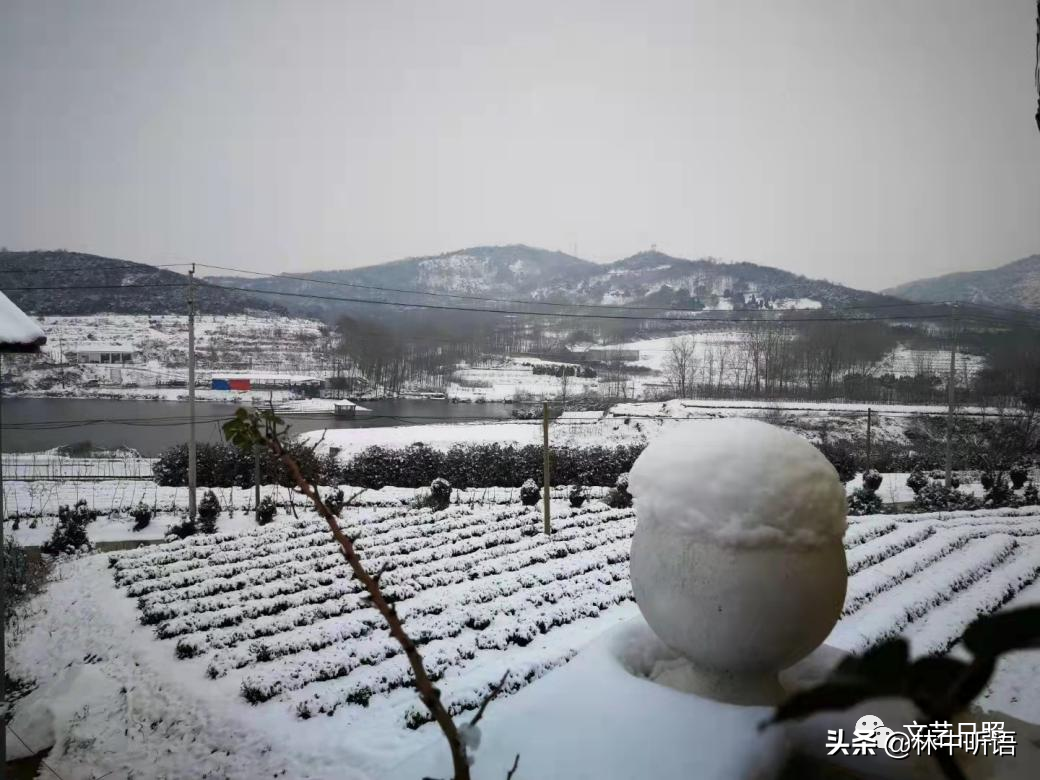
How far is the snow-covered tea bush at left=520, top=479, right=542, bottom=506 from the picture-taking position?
941 cm

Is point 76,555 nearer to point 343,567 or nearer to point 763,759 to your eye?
point 343,567

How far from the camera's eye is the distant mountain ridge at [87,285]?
6.90 metres

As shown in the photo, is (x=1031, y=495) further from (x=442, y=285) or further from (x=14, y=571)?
(x=14, y=571)

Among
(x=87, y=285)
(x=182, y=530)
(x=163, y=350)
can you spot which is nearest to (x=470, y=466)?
(x=182, y=530)

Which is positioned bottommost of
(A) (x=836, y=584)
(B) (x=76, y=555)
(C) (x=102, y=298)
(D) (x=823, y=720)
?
(B) (x=76, y=555)

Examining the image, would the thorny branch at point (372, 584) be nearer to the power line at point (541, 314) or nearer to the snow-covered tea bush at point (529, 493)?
the snow-covered tea bush at point (529, 493)

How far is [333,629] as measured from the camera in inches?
188

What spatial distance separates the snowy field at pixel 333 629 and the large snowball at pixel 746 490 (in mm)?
897

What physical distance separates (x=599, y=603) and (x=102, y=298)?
7.18 m

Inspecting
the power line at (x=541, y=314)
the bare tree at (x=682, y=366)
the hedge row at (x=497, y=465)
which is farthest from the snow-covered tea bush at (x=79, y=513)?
the bare tree at (x=682, y=366)

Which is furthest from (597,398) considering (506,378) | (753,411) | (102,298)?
(102,298)

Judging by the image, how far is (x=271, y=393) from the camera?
869 cm

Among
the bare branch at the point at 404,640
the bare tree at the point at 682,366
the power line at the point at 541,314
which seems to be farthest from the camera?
the bare tree at the point at 682,366

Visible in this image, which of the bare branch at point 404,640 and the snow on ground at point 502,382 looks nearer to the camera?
the bare branch at point 404,640
